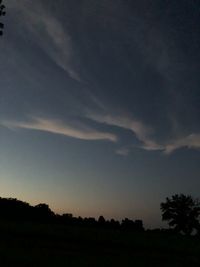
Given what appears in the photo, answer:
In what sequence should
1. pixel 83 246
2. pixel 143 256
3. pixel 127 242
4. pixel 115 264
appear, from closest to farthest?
pixel 115 264
pixel 143 256
pixel 83 246
pixel 127 242

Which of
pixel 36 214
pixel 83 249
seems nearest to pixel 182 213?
pixel 36 214

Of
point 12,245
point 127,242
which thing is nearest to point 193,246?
point 127,242

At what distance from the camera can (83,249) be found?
136ft

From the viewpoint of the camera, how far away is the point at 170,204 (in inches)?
5172

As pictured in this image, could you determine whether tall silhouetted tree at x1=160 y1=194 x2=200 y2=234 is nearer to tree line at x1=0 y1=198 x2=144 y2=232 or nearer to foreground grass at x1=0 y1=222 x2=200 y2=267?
tree line at x1=0 y1=198 x2=144 y2=232

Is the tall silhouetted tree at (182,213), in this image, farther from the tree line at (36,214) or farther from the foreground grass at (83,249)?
the foreground grass at (83,249)

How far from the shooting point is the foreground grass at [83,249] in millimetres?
32281

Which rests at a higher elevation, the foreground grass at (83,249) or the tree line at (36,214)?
the tree line at (36,214)

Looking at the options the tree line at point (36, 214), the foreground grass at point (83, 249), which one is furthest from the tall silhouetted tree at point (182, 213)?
the foreground grass at point (83, 249)

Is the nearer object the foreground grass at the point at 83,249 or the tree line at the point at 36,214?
the foreground grass at the point at 83,249

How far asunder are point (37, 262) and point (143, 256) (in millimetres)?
12954

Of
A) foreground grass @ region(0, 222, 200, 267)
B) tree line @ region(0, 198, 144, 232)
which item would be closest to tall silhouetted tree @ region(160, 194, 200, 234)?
tree line @ region(0, 198, 144, 232)

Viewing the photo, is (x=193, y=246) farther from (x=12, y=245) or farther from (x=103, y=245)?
(x=12, y=245)

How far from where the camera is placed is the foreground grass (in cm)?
3228
